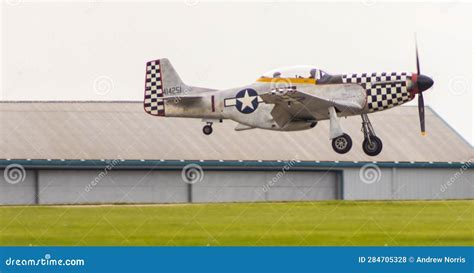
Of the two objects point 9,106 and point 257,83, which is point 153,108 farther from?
point 9,106

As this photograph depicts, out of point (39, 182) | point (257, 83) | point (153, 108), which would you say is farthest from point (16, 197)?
point (257, 83)

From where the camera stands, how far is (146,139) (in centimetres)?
5016

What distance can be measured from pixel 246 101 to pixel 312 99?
119 inches

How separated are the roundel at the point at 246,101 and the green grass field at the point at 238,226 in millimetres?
4097

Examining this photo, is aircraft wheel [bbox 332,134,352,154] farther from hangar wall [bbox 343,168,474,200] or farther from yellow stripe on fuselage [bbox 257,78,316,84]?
hangar wall [bbox 343,168,474,200]

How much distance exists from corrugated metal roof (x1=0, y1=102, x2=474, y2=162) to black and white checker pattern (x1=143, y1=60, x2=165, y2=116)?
10.5 metres

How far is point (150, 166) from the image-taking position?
48438mm

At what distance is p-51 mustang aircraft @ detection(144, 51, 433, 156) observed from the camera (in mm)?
34000

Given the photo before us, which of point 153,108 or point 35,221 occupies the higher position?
point 153,108

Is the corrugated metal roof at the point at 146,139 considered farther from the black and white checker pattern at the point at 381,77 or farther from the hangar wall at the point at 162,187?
the black and white checker pattern at the point at 381,77

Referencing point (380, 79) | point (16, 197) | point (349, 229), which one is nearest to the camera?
point (349, 229)

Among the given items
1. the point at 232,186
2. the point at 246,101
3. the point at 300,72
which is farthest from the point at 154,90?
the point at 232,186
